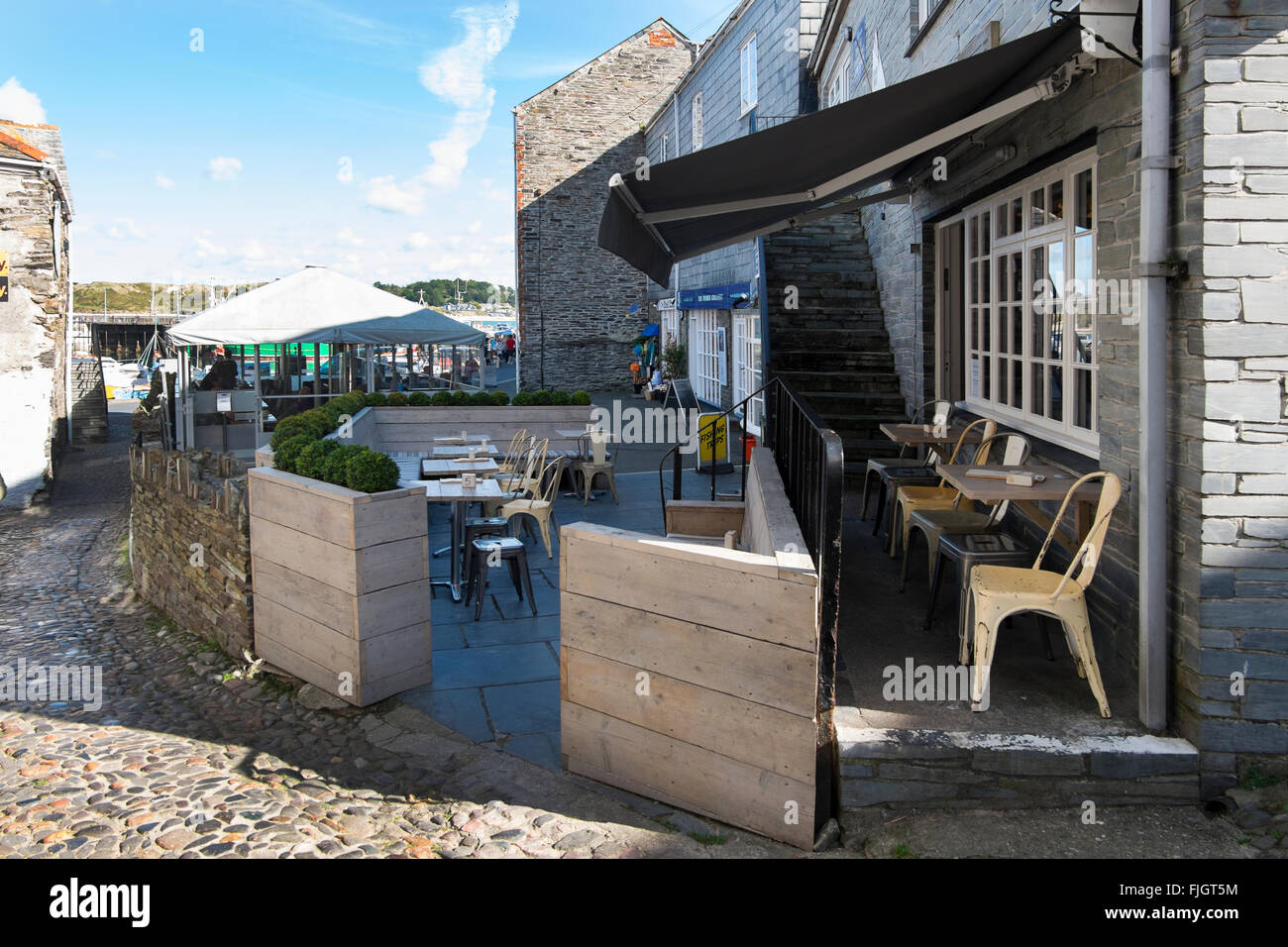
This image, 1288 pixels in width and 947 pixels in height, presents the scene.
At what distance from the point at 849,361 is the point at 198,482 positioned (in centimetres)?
620

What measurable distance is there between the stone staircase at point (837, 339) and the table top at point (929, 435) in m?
1.71

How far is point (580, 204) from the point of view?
29469 mm

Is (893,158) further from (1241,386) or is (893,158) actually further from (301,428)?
(301,428)

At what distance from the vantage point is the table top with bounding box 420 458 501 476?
9.16 metres

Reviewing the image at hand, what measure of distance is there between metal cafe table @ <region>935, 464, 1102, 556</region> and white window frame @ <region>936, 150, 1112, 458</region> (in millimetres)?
331

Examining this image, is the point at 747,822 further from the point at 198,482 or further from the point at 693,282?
the point at 693,282

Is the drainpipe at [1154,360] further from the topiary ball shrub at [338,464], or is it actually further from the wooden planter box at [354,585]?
the topiary ball shrub at [338,464]

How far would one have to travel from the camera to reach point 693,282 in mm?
22766

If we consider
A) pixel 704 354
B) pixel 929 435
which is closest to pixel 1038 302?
pixel 929 435

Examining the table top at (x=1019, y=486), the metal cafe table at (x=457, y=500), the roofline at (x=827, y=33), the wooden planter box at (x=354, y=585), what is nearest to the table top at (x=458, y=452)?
the metal cafe table at (x=457, y=500)

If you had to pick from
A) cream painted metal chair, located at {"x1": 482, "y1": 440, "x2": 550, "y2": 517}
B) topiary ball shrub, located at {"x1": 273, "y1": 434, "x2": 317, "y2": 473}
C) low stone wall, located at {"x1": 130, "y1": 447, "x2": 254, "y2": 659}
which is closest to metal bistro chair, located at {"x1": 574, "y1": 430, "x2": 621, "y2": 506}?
cream painted metal chair, located at {"x1": 482, "y1": 440, "x2": 550, "y2": 517}

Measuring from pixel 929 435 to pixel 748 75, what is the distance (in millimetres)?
13864

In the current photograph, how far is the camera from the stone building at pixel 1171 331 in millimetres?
3965

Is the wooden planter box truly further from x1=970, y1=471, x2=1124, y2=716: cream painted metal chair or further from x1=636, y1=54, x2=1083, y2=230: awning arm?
x1=970, y1=471, x2=1124, y2=716: cream painted metal chair
